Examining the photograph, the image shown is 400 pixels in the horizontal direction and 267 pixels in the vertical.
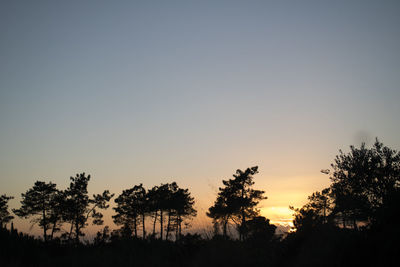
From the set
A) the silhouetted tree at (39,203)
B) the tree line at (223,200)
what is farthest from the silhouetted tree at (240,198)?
the silhouetted tree at (39,203)

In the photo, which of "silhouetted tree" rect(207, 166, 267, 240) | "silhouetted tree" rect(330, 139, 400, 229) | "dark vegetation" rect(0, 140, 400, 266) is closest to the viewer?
"dark vegetation" rect(0, 140, 400, 266)

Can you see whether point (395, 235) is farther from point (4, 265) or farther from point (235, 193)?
point (235, 193)

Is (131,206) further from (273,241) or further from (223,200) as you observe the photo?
(273,241)

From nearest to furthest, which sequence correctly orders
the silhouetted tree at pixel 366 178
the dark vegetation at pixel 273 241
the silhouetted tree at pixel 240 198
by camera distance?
the dark vegetation at pixel 273 241
the silhouetted tree at pixel 366 178
the silhouetted tree at pixel 240 198

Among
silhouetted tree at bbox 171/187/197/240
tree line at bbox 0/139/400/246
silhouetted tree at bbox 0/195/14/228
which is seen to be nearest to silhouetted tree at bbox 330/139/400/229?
tree line at bbox 0/139/400/246

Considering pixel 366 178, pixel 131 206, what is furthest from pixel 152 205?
pixel 366 178

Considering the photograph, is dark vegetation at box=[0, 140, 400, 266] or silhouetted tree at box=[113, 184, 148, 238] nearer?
dark vegetation at box=[0, 140, 400, 266]

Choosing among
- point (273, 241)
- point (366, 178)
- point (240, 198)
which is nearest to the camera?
point (273, 241)

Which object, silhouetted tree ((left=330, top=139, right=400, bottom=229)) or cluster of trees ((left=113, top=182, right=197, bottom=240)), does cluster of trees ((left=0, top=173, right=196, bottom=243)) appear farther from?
silhouetted tree ((left=330, top=139, right=400, bottom=229))

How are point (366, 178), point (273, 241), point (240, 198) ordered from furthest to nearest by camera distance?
point (240, 198), point (366, 178), point (273, 241)

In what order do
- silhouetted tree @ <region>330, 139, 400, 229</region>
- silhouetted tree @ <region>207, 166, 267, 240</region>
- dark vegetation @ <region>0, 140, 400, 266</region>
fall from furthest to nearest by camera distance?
silhouetted tree @ <region>207, 166, 267, 240</region> < silhouetted tree @ <region>330, 139, 400, 229</region> < dark vegetation @ <region>0, 140, 400, 266</region>

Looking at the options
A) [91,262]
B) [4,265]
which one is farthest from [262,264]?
[4,265]

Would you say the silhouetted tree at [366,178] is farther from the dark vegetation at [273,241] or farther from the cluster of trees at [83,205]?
the cluster of trees at [83,205]

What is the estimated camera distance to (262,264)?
6.83 metres
